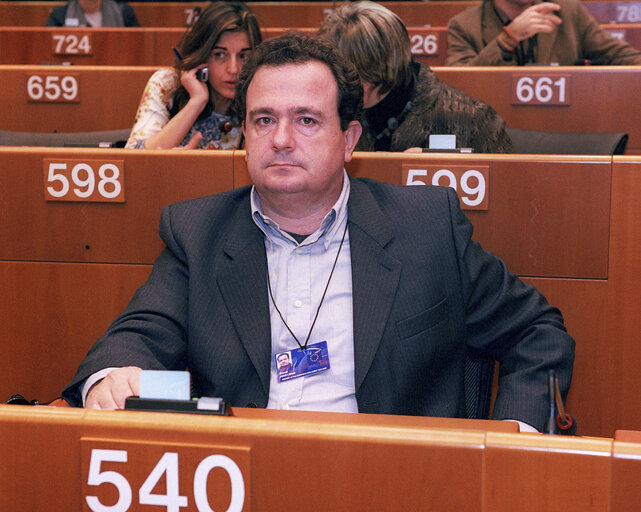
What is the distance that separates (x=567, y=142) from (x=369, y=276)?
143 cm

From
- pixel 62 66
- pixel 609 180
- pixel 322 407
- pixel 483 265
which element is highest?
pixel 62 66

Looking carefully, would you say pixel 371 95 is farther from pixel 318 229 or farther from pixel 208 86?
pixel 318 229

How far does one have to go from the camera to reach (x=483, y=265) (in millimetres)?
1554

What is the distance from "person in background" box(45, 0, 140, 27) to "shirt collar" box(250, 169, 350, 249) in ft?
14.0

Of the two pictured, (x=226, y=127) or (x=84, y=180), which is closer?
(x=84, y=180)

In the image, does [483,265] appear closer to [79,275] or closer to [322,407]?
[322,407]

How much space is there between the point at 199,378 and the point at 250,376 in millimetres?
115

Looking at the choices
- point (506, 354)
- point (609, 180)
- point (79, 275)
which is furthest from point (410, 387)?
point (79, 275)

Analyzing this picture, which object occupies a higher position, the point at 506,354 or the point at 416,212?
the point at 416,212

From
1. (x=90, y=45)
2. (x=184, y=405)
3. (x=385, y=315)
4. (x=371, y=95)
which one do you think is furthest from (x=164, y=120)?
(x=184, y=405)

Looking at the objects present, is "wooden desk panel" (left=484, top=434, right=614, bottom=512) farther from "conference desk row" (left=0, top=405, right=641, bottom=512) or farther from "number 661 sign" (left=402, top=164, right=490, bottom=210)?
"number 661 sign" (left=402, top=164, right=490, bottom=210)

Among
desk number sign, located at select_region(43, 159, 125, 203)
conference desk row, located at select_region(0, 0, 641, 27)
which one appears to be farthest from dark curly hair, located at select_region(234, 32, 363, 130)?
conference desk row, located at select_region(0, 0, 641, 27)

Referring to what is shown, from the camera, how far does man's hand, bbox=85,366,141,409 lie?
1.23 m

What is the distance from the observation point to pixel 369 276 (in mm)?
1507
